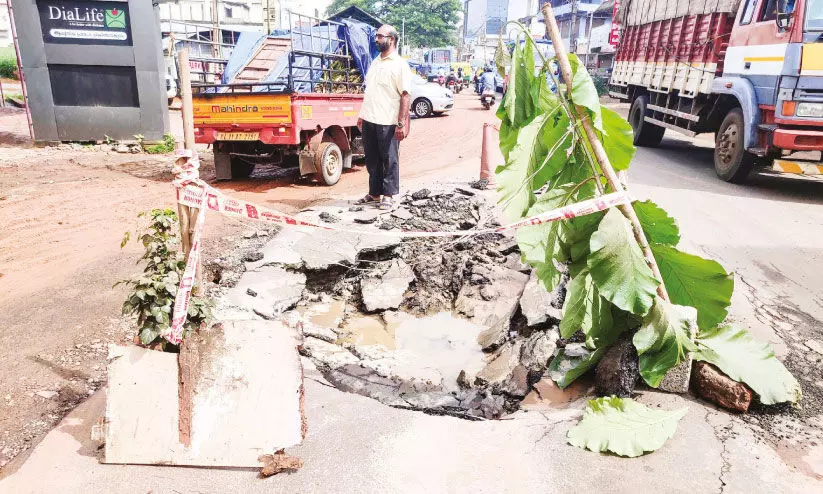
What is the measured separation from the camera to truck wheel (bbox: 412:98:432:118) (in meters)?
17.7

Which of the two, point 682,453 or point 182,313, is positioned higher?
point 182,313

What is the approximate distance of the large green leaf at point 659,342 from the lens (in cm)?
253

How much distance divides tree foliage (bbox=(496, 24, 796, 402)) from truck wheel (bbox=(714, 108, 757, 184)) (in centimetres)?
589

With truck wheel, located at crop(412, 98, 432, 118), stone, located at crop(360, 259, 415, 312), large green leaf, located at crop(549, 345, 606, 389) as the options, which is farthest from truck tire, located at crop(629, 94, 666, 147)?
large green leaf, located at crop(549, 345, 606, 389)

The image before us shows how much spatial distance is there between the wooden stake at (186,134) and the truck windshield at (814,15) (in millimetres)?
7188

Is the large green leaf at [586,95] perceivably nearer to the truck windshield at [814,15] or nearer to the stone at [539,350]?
the stone at [539,350]

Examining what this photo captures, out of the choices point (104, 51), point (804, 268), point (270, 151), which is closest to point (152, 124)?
point (104, 51)

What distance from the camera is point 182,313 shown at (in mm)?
2422

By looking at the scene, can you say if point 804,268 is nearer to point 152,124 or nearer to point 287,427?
point 287,427

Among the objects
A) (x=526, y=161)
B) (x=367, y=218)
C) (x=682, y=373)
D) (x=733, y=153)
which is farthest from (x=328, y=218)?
(x=733, y=153)

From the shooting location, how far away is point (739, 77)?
25.5 feet

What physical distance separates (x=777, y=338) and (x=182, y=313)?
138 inches

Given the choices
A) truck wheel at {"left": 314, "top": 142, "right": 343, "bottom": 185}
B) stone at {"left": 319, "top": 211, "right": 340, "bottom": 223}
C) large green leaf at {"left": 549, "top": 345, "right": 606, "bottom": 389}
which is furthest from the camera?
truck wheel at {"left": 314, "top": 142, "right": 343, "bottom": 185}

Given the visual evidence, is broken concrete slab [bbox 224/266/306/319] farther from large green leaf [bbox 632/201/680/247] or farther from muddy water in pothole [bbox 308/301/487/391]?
large green leaf [bbox 632/201/680/247]
